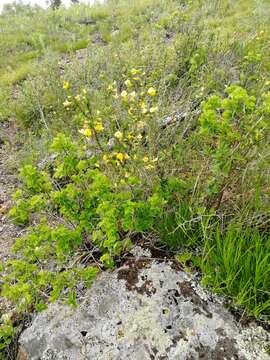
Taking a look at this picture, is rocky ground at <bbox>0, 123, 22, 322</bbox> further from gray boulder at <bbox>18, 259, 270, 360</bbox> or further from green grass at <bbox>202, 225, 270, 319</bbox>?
green grass at <bbox>202, 225, 270, 319</bbox>

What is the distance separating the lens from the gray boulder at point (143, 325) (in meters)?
1.92

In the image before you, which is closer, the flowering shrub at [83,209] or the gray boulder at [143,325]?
the gray boulder at [143,325]

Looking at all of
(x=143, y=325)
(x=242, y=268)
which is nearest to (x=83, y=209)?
(x=143, y=325)

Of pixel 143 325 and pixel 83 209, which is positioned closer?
pixel 143 325

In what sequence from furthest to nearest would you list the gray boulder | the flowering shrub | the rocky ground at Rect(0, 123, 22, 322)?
the rocky ground at Rect(0, 123, 22, 322) < the flowering shrub < the gray boulder

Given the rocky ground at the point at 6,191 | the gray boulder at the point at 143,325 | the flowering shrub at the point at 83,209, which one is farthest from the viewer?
the rocky ground at the point at 6,191

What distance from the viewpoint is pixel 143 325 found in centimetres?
205

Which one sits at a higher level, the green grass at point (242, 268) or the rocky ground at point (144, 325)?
the green grass at point (242, 268)

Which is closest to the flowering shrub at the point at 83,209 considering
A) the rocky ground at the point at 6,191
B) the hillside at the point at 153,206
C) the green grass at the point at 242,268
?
the hillside at the point at 153,206

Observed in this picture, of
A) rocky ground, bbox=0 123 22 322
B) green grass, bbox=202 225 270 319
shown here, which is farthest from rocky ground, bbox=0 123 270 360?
rocky ground, bbox=0 123 22 322

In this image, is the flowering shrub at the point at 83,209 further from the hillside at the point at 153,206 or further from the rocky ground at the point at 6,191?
the rocky ground at the point at 6,191

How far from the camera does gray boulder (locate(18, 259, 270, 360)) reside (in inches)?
75.6

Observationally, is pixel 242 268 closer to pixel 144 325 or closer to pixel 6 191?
pixel 144 325

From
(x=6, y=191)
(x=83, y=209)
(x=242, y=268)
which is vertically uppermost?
(x=83, y=209)
